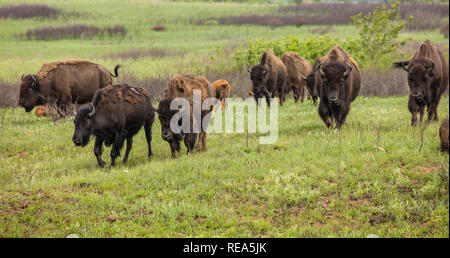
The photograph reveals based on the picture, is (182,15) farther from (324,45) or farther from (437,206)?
(437,206)

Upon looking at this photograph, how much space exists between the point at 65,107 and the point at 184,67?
12.2 metres

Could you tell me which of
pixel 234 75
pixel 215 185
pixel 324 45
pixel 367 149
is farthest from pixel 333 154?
pixel 324 45

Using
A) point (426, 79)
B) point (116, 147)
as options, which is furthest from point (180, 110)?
point (426, 79)

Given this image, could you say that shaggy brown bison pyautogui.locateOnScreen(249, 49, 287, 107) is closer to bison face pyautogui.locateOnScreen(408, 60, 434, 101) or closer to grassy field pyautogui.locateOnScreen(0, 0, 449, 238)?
grassy field pyautogui.locateOnScreen(0, 0, 449, 238)

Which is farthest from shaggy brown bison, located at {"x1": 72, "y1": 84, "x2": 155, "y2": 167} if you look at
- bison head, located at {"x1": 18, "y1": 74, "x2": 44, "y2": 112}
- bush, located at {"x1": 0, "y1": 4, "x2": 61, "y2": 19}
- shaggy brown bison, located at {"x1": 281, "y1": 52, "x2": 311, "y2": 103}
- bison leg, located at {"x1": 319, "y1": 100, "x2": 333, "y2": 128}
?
bush, located at {"x1": 0, "y1": 4, "x2": 61, "y2": 19}

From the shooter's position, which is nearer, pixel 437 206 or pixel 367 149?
pixel 437 206

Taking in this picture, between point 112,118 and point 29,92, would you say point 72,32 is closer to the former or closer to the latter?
point 29,92

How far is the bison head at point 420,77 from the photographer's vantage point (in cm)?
1263

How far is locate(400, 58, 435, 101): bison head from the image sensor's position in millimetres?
12633

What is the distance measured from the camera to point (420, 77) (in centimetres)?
1266

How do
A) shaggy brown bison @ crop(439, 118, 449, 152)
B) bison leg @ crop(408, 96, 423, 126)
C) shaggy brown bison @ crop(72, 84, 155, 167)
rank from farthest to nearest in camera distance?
bison leg @ crop(408, 96, 423, 126), shaggy brown bison @ crop(72, 84, 155, 167), shaggy brown bison @ crop(439, 118, 449, 152)

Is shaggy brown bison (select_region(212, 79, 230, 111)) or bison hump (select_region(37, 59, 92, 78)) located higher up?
bison hump (select_region(37, 59, 92, 78))

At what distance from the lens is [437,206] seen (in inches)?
307

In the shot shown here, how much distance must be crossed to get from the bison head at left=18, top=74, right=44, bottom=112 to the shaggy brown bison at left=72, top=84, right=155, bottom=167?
6.24 metres
